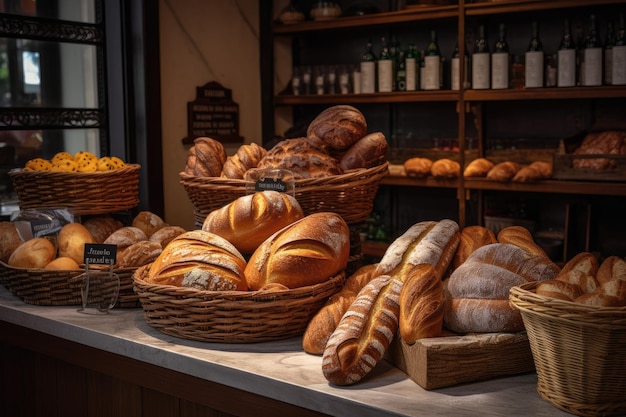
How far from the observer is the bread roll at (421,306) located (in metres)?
1.45

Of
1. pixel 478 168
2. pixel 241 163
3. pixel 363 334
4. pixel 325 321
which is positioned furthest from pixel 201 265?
pixel 478 168

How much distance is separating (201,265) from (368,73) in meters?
2.79

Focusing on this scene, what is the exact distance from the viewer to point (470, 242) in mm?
1832

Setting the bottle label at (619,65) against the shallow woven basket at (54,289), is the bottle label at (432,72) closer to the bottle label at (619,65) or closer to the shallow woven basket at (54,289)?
the bottle label at (619,65)

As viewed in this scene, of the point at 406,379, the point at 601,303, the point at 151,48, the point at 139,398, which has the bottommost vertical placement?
the point at 139,398

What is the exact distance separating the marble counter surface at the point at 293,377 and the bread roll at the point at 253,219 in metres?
0.30

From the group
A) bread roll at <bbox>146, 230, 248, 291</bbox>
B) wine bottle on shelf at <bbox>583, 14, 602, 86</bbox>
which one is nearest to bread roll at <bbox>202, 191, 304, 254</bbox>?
bread roll at <bbox>146, 230, 248, 291</bbox>

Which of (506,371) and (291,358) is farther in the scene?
(291,358)

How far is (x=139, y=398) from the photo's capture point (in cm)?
184

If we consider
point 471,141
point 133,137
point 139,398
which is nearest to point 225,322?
point 139,398

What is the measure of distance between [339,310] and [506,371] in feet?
1.26

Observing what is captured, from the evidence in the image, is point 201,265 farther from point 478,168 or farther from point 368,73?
point 368,73

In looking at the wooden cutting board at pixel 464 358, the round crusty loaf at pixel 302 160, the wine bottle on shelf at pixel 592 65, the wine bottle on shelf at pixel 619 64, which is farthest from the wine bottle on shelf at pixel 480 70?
the wooden cutting board at pixel 464 358

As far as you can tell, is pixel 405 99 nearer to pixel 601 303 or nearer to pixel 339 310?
pixel 339 310
